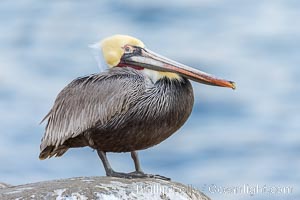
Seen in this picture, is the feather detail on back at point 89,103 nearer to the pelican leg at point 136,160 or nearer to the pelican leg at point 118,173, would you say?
the pelican leg at point 118,173

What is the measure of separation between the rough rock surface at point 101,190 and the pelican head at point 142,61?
1148 millimetres

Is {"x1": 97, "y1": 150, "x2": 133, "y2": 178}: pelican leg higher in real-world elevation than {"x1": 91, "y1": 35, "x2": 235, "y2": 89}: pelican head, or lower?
lower

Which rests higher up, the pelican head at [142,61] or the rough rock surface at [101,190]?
the pelican head at [142,61]

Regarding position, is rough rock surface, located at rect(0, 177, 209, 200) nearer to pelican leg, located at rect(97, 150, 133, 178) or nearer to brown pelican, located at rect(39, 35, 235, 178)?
pelican leg, located at rect(97, 150, 133, 178)

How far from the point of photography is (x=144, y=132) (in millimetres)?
7156

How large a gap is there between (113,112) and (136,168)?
0.70 m

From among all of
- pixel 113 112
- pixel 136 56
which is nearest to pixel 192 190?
pixel 113 112

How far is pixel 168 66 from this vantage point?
7.67m

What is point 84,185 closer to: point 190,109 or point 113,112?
point 113,112

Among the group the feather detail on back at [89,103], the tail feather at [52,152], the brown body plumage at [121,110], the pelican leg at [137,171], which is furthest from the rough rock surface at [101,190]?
the tail feather at [52,152]

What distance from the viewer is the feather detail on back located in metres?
7.34

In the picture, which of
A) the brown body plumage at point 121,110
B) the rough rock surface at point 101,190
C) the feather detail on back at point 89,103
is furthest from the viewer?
the feather detail on back at point 89,103

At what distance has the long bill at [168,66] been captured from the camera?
7.64m

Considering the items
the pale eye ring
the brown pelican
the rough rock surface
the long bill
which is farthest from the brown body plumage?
the rough rock surface
